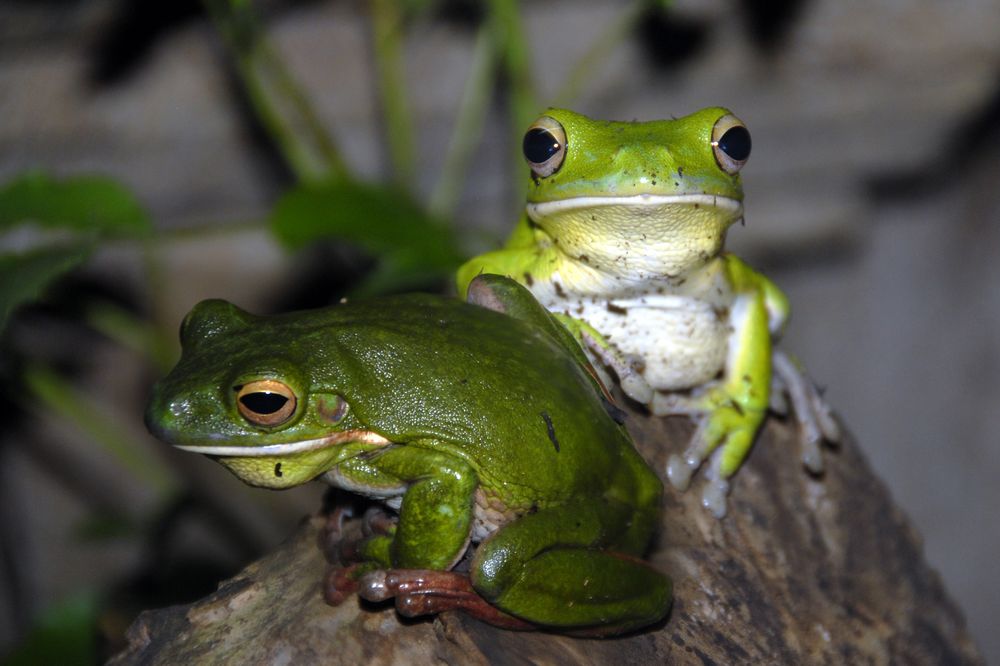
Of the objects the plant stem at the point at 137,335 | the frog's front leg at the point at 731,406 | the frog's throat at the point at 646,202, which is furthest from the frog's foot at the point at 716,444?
the plant stem at the point at 137,335

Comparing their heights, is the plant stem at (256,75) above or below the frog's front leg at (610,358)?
above

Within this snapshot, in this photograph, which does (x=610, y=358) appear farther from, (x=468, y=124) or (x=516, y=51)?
(x=468, y=124)

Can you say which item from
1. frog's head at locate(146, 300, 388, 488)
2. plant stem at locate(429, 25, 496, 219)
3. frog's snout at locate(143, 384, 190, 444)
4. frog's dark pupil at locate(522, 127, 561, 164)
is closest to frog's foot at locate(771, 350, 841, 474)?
frog's dark pupil at locate(522, 127, 561, 164)

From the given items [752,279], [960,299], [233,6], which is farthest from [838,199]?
[233,6]

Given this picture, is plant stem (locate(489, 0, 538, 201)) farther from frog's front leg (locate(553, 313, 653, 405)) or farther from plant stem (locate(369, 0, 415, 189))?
frog's front leg (locate(553, 313, 653, 405))

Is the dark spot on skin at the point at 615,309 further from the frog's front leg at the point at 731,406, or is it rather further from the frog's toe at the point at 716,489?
the frog's toe at the point at 716,489
